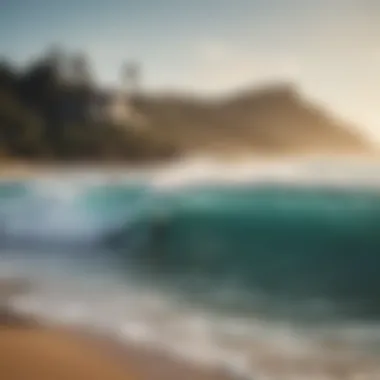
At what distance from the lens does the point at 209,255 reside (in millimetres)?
1590

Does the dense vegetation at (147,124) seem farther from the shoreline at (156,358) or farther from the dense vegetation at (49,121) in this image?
the shoreline at (156,358)

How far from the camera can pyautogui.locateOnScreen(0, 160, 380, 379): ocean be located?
151cm

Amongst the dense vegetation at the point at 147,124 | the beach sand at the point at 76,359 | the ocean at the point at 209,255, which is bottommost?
the beach sand at the point at 76,359

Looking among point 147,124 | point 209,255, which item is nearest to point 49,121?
point 147,124

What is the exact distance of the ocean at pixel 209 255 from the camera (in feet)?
4.95

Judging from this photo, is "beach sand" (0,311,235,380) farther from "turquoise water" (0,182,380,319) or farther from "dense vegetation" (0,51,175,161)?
"dense vegetation" (0,51,175,161)

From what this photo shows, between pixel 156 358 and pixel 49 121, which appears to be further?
pixel 49 121

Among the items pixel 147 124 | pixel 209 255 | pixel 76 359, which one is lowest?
pixel 76 359

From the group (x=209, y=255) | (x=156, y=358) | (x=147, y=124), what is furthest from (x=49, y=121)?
(x=156, y=358)

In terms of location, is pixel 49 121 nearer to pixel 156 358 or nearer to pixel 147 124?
pixel 147 124

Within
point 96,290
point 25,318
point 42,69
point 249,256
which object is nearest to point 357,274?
point 249,256

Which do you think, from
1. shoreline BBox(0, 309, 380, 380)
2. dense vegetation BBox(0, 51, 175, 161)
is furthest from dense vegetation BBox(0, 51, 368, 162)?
shoreline BBox(0, 309, 380, 380)

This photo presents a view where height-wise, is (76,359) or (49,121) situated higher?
(49,121)

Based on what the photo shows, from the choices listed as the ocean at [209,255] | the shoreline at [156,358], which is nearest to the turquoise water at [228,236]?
the ocean at [209,255]
